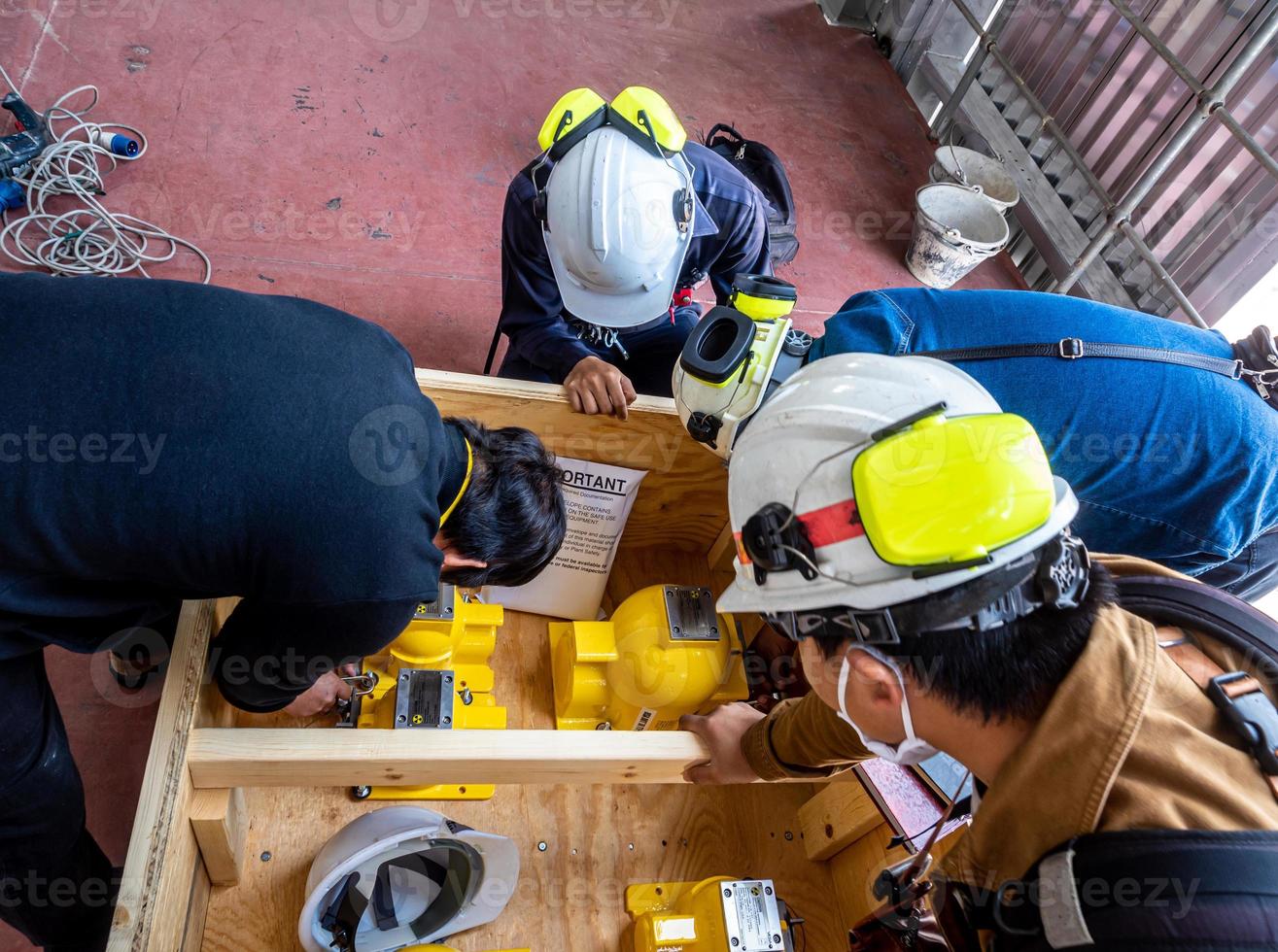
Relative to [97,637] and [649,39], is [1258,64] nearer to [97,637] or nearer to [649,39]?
[649,39]

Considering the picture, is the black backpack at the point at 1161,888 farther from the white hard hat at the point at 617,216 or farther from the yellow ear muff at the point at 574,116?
the yellow ear muff at the point at 574,116

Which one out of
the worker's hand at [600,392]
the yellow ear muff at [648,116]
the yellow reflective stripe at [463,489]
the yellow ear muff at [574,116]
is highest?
the yellow ear muff at [648,116]

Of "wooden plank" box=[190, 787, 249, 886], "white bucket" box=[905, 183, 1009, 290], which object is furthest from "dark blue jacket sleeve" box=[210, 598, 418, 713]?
"white bucket" box=[905, 183, 1009, 290]

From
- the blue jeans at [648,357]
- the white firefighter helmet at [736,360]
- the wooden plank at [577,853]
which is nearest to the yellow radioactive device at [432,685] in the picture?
the wooden plank at [577,853]

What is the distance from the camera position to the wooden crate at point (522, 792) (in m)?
1.28

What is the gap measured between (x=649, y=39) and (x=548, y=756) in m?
4.58

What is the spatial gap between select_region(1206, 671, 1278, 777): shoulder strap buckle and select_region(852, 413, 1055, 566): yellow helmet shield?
0.29m

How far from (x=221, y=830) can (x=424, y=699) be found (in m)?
0.45

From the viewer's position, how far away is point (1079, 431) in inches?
60.5

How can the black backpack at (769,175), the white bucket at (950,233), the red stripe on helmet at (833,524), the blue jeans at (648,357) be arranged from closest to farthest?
the red stripe on helmet at (833,524) < the blue jeans at (648,357) < the black backpack at (769,175) < the white bucket at (950,233)

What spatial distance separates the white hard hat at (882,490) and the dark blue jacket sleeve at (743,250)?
49.7 inches

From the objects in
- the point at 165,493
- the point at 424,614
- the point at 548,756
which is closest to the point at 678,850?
the point at 548,756

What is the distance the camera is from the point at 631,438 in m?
1.96

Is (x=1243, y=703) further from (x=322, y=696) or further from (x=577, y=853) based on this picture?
(x=322, y=696)
